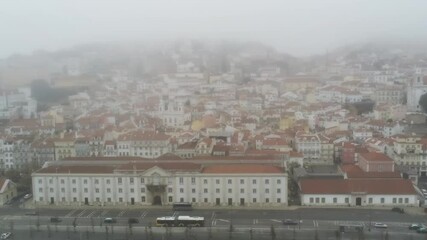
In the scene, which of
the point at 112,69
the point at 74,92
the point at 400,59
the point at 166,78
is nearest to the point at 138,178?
the point at 74,92

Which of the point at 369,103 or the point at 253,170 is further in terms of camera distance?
the point at 369,103

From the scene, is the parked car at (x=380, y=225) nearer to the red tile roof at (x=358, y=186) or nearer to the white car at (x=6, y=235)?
the red tile roof at (x=358, y=186)

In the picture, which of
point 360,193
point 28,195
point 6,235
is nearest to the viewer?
point 6,235

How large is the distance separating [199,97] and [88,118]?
977 centimetres

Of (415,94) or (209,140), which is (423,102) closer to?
(415,94)

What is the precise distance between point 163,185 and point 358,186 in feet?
15.8

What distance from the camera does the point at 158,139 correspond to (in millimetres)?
18812

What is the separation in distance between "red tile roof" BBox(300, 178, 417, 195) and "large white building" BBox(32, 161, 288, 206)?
0.73 metres

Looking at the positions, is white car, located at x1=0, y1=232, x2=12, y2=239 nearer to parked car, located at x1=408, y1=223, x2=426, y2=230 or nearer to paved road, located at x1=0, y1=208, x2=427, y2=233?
paved road, located at x1=0, y1=208, x2=427, y2=233

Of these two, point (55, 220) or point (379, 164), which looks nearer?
point (55, 220)

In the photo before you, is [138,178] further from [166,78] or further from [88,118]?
[166,78]

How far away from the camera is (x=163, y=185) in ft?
45.5

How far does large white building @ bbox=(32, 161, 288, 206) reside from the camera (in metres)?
13.8

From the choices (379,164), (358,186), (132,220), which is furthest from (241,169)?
(379,164)
